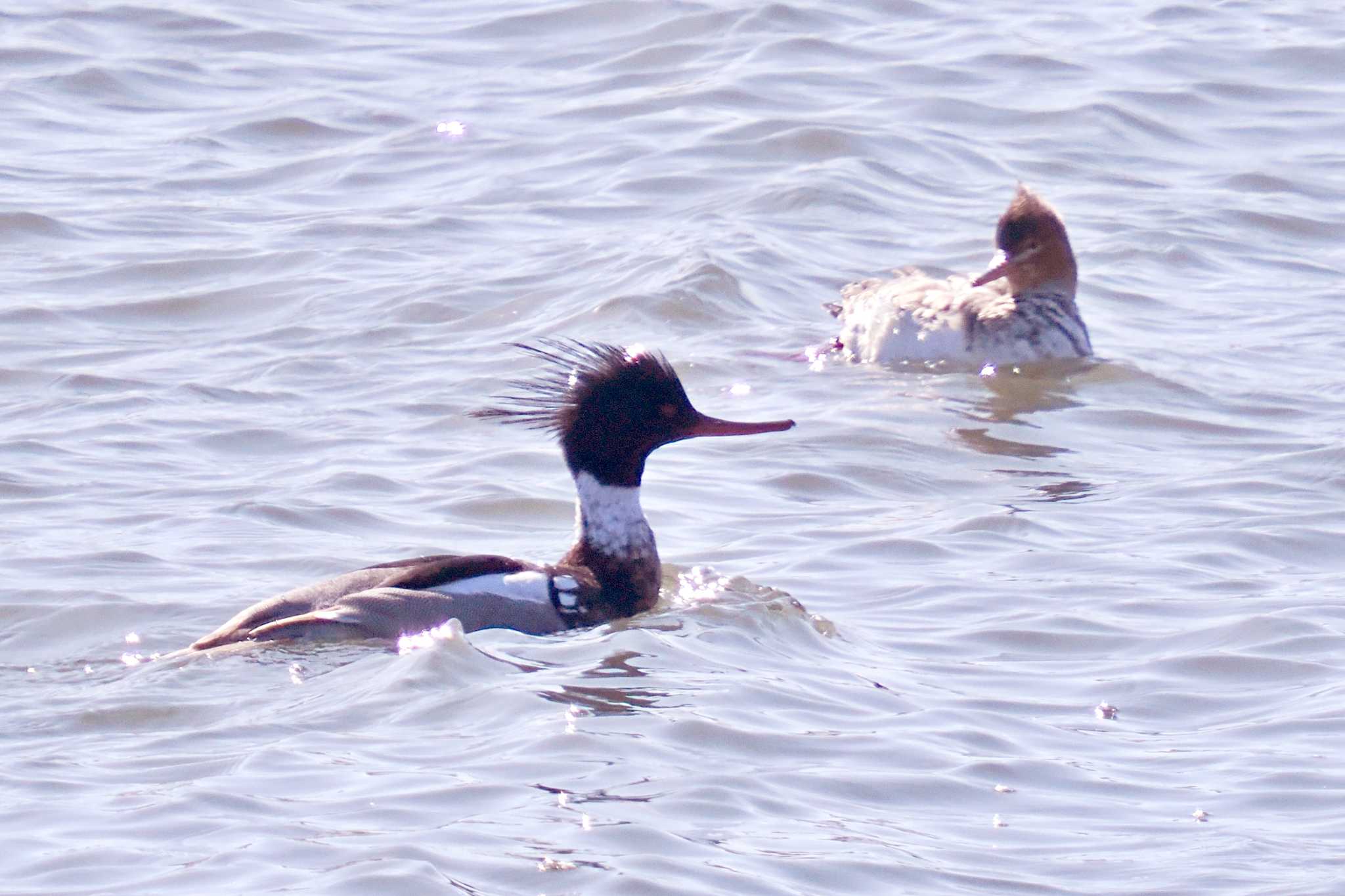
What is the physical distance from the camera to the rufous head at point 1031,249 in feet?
43.4

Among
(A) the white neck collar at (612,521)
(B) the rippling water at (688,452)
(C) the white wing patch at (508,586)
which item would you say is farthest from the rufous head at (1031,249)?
(C) the white wing patch at (508,586)

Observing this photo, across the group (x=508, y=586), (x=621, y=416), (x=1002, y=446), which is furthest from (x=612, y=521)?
(x=1002, y=446)

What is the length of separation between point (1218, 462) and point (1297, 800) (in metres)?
4.50

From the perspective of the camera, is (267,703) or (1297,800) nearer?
(1297,800)

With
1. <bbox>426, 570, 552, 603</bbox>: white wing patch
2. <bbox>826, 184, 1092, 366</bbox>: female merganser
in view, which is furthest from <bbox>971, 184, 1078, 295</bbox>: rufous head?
<bbox>426, 570, 552, 603</bbox>: white wing patch

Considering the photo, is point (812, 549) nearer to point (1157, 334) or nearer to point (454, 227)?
point (1157, 334)

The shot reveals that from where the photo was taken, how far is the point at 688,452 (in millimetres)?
11148

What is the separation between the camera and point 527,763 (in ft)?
21.5

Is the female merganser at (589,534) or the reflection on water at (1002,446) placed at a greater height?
the female merganser at (589,534)

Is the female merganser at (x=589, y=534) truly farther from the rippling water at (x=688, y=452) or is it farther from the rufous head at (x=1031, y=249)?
the rufous head at (x=1031, y=249)

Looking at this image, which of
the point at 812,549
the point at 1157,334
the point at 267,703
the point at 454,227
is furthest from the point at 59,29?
the point at 267,703

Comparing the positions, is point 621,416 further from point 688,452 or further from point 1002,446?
point 1002,446

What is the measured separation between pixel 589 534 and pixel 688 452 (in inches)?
104

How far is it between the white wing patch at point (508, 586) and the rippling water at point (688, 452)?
189 mm
